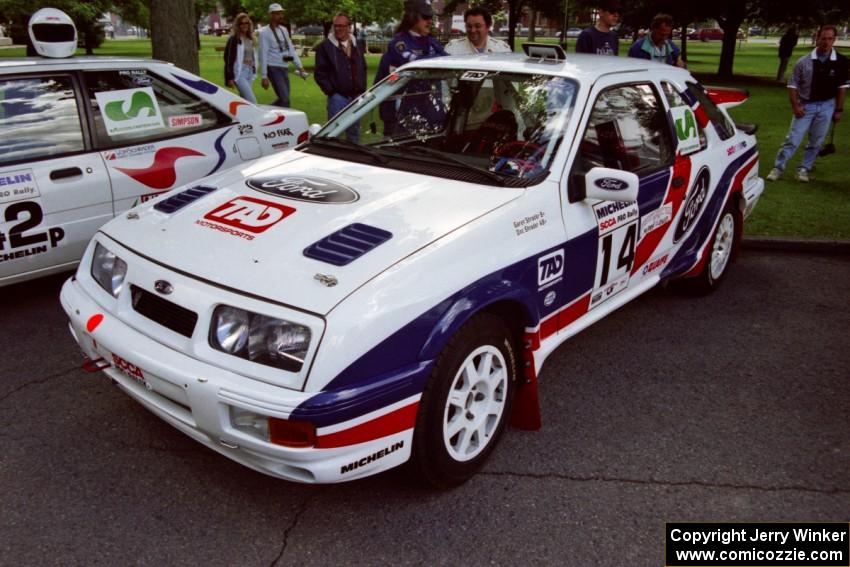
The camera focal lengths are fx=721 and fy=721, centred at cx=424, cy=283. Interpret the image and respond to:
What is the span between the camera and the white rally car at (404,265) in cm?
239

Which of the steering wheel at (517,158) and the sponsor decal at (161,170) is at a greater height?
the steering wheel at (517,158)

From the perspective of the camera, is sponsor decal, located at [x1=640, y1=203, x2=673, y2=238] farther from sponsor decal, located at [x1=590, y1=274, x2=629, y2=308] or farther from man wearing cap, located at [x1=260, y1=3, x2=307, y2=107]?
man wearing cap, located at [x1=260, y1=3, x2=307, y2=107]

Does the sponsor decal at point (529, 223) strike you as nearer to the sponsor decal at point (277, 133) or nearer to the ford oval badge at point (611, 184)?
the ford oval badge at point (611, 184)

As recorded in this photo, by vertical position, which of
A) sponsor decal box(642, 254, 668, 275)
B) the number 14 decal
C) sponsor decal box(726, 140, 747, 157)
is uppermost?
sponsor decal box(726, 140, 747, 157)

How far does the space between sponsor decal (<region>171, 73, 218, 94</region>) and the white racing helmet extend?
688 mm

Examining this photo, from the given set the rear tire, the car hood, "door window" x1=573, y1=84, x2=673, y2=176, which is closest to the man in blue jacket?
the rear tire

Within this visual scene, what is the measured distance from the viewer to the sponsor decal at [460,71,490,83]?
3801 mm

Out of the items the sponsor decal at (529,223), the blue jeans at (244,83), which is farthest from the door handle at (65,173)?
the blue jeans at (244,83)

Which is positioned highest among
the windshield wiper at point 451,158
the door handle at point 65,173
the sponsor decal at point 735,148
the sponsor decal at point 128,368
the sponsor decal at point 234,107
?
the sponsor decal at point 234,107

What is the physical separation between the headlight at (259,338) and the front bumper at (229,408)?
0.08 metres

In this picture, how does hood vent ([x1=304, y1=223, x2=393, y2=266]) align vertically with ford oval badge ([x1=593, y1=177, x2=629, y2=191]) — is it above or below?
below

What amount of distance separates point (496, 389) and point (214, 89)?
3455 mm

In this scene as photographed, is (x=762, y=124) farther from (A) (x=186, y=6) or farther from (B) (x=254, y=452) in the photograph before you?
(B) (x=254, y=452)

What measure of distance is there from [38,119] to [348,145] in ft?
6.64
